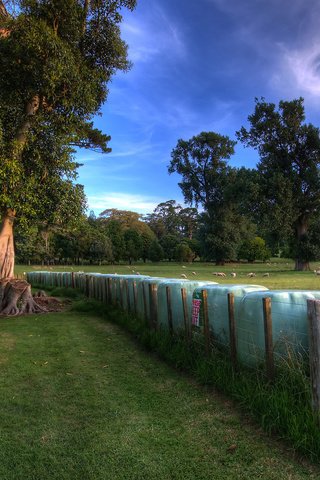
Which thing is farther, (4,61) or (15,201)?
(15,201)

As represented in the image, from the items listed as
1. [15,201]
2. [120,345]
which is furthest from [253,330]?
[15,201]

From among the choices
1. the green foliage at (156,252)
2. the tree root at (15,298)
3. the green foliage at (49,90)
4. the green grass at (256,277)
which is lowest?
the green grass at (256,277)

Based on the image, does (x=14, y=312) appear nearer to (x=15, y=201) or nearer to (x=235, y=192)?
(x=15, y=201)

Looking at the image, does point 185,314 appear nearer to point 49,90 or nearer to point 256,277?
point 49,90

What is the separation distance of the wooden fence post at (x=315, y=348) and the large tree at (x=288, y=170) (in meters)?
30.8

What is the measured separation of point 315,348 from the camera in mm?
3811

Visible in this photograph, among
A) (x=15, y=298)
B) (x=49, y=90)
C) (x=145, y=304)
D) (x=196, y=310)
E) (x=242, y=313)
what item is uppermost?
(x=49, y=90)

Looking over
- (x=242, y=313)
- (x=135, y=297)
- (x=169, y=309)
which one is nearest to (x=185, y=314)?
(x=169, y=309)

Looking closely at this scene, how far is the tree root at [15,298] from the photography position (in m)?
14.0

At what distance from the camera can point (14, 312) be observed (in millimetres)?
13906

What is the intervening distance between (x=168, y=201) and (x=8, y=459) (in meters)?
118

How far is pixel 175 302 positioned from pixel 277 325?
3.20 metres

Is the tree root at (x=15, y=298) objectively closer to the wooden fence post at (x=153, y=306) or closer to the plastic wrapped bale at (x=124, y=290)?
the plastic wrapped bale at (x=124, y=290)

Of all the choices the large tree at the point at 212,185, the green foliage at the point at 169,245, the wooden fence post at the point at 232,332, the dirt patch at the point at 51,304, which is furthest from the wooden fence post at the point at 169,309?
the green foliage at the point at 169,245
